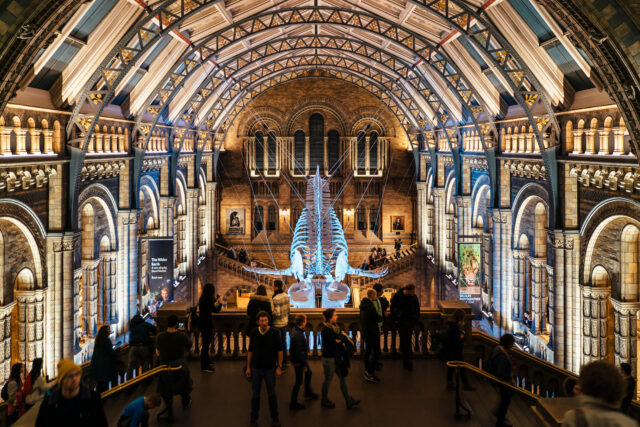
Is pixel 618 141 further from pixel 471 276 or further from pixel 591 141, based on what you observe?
pixel 471 276

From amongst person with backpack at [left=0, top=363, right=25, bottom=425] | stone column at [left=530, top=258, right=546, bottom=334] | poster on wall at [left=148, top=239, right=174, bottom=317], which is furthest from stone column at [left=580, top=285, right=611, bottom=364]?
poster on wall at [left=148, top=239, right=174, bottom=317]

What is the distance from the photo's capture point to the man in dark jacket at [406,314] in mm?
8836

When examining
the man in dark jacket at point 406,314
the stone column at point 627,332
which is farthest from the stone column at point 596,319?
the man in dark jacket at point 406,314

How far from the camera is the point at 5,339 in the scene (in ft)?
41.3

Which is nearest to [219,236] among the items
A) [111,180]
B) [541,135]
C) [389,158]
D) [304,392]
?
[389,158]

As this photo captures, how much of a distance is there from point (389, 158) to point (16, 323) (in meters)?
28.9

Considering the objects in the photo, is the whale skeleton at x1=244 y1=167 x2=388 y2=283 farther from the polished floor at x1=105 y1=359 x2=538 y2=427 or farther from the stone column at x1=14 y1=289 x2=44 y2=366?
the polished floor at x1=105 y1=359 x2=538 y2=427

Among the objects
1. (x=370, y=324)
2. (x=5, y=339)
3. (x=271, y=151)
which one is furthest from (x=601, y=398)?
(x=271, y=151)

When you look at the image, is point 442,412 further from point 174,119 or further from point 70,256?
point 174,119

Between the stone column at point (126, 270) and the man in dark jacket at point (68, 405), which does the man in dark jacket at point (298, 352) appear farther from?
the stone column at point (126, 270)

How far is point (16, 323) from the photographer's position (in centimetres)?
1344

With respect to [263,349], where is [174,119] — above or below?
above

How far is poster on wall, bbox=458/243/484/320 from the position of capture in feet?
63.2

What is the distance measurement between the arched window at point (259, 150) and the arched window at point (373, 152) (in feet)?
23.9
